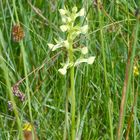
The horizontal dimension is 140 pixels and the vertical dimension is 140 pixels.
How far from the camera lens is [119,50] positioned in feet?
6.50

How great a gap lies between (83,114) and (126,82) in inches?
22.5

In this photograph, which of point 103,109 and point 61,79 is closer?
point 103,109

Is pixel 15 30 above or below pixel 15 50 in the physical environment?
above

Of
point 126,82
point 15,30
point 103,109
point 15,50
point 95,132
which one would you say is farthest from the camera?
point 15,50

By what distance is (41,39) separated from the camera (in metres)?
1.98

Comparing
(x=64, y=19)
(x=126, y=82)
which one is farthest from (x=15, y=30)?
(x=126, y=82)

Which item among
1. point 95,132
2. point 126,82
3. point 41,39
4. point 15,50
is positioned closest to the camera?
point 126,82

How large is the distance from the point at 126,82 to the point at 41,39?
1.02m

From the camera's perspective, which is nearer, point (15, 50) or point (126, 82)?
point (126, 82)

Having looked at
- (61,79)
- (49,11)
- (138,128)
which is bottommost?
(138,128)

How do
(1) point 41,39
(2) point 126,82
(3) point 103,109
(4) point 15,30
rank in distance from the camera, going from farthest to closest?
(1) point 41,39 → (3) point 103,109 → (4) point 15,30 → (2) point 126,82

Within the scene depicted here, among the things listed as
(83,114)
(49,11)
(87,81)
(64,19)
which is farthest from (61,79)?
(64,19)

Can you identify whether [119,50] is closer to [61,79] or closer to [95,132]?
[61,79]

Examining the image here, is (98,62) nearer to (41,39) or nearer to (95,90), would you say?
(95,90)
